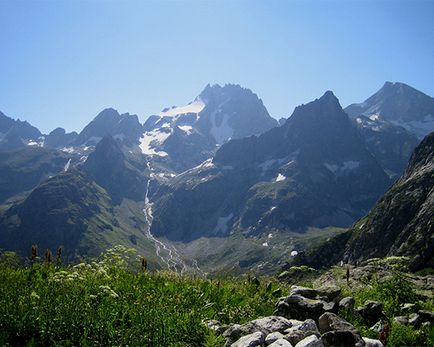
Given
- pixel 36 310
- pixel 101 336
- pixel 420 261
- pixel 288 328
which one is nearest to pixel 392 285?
pixel 288 328

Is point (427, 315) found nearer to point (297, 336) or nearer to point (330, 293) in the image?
point (330, 293)

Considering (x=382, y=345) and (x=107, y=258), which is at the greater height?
(x=107, y=258)

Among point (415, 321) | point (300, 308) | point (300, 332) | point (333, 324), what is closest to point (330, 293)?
point (300, 308)

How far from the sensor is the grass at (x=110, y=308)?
9.89 m

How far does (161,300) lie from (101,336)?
328 cm

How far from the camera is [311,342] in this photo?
28.9 ft

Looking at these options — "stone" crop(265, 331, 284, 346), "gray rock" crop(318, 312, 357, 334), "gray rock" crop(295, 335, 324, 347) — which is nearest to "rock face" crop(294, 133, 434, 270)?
"gray rock" crop(318, 312, 357, 334)

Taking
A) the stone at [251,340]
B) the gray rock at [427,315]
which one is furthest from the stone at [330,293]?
the stone at [251,340]

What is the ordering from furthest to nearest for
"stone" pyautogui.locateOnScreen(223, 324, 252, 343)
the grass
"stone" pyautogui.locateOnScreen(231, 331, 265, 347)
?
"stone" pyautogui.locateOnScreen(223, 324, 252, 343), the grass, "stone" pyautogui.locateOnScreen(231, 331, 265, 347)

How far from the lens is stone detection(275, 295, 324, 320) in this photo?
12.4m

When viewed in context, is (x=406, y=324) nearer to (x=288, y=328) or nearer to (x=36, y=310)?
(x=288, y=328)

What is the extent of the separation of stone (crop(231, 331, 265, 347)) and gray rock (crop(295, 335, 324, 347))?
97 centimetres

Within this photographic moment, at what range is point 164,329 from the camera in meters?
10.3

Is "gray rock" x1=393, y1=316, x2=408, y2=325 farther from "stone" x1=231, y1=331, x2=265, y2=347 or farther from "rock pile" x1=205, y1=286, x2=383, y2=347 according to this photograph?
"stone" x1=231, y1=331, x2=265, y2=347
